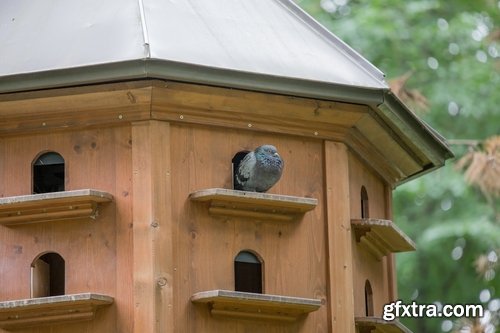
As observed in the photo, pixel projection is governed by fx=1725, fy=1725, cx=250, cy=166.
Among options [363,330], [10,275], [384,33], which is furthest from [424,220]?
[10,275]

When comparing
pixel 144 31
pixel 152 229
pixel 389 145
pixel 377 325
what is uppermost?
pixel 144 31

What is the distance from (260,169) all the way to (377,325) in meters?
1.30

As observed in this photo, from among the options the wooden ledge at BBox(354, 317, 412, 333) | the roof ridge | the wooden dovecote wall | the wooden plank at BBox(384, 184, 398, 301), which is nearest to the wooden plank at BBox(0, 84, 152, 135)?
the wooden dovecote wall

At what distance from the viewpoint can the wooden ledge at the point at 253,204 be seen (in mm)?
9695

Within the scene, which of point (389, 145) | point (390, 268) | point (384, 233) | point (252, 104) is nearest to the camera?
point (252, 104)

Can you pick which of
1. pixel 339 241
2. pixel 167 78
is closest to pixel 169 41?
pixel 167 78

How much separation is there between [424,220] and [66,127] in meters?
8.07

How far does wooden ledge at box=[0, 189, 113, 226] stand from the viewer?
9586mm

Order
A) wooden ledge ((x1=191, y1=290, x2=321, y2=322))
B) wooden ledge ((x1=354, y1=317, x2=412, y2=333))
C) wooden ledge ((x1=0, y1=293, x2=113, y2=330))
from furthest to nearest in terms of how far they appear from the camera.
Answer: wooden ledge ((x1=354, y1=317, x2=412, y2=333))
wooden ledge ((x1=191, y1=290, x2=321, y2=322))
wooden ledge ((x1=0, y1=293, x2=113, y2=330))

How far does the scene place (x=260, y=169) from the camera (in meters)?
9.74

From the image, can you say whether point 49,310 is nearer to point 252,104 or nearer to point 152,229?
point 152,229

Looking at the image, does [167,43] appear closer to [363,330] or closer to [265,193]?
[265,193]

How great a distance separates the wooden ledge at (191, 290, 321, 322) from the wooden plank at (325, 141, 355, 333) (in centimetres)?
27

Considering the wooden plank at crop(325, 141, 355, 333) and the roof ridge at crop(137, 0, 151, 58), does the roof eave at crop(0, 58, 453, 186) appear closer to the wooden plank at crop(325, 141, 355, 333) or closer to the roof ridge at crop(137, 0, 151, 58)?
the roof ridge at crop(137, 0, 151, 58)
